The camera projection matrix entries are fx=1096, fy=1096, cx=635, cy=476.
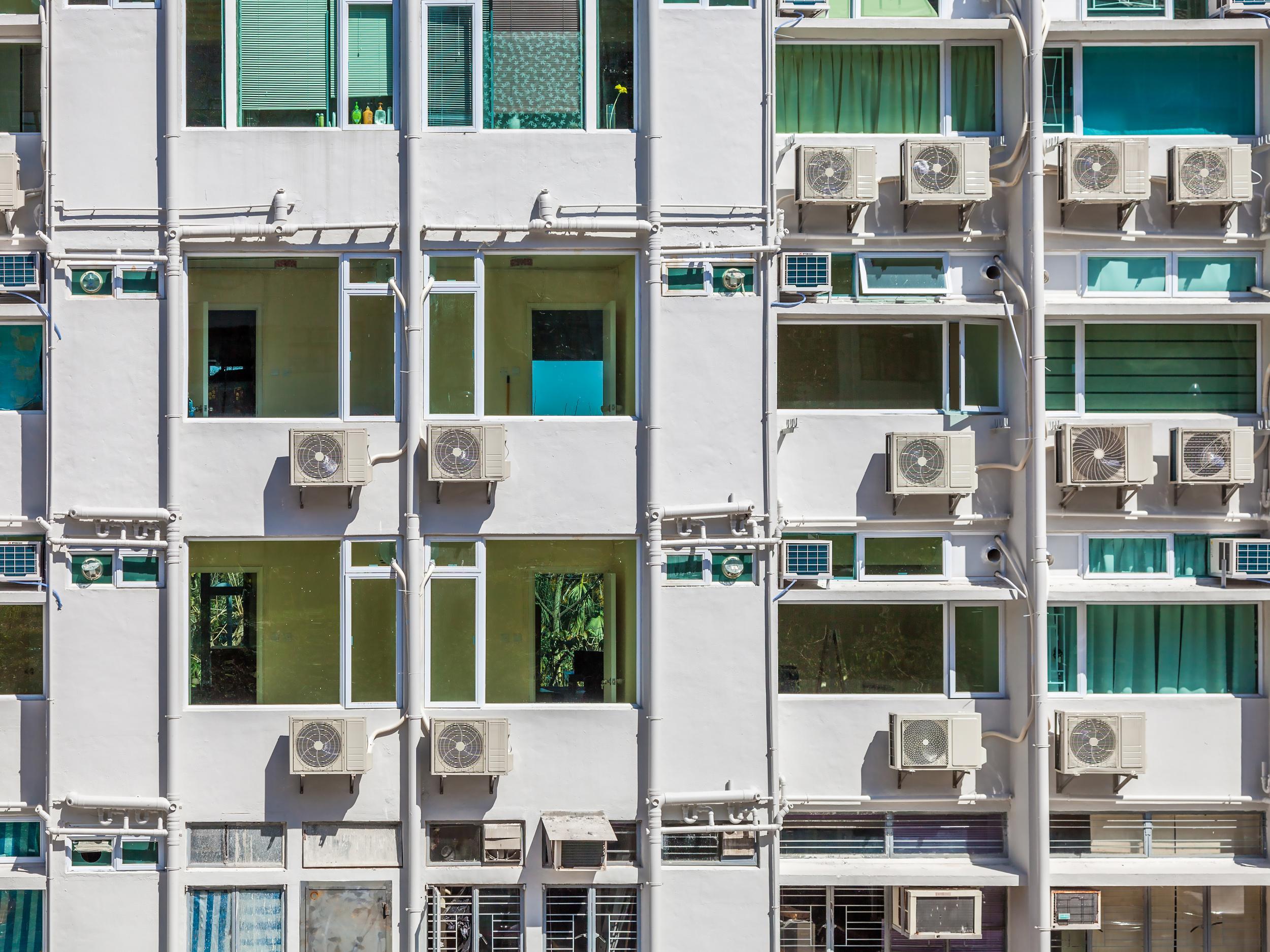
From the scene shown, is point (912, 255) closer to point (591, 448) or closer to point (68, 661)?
point (591, 448)

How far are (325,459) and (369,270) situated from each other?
6.10ft

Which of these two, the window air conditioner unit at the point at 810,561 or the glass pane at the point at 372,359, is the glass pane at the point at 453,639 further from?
the window air conditioner unit at the point at 810,561

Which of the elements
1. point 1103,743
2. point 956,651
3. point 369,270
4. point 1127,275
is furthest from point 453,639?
point 1127,275

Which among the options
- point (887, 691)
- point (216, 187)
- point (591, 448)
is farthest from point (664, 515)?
point (216, 187)

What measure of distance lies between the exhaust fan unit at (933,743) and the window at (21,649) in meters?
8.18

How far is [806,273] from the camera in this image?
10555mm

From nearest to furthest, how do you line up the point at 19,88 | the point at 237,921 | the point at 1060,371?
1. the point at 237,921
2. the point at 19,88
3. the point at 1060,371

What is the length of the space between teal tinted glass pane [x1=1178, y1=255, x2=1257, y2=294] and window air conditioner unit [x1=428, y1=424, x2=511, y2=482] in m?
7.08

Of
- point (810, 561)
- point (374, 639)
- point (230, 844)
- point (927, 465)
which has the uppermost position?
point (927, 465)

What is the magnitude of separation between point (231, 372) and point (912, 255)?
6714 mm

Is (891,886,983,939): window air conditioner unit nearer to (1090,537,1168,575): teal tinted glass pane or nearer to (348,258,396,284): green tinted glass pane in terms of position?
(1090,537,1168,575): teal tinted glass pane

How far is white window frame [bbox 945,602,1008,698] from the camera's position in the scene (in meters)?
10.9

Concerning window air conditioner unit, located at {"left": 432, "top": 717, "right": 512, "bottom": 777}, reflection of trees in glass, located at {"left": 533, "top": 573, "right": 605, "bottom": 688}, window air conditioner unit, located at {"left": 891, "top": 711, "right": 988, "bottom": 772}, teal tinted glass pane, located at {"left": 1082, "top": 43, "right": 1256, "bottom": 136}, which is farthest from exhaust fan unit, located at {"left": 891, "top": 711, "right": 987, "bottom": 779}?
teal tinted glass pane, located at {"left": 1082, "top": 43, "right": 1256, "bottom": 136}

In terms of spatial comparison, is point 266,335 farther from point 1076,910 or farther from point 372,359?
point 1076,910
